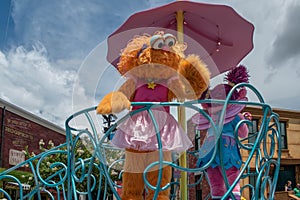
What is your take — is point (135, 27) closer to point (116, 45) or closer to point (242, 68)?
point (116, 45)

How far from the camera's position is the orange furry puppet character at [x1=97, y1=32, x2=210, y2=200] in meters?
2.81

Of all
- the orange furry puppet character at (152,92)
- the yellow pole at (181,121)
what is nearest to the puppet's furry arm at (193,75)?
the orange furry puppet character at (152,92)

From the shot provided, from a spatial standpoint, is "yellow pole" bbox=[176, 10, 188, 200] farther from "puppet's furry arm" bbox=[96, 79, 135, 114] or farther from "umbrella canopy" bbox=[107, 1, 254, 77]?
"puppet's furry arm" bbox=[96, 79, 135, 114]

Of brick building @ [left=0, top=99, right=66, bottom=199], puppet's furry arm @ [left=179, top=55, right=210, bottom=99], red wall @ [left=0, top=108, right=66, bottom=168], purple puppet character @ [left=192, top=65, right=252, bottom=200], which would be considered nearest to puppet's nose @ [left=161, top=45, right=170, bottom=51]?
puppet's furry arm @ [left=179, top=55, right=210, bottom=99]

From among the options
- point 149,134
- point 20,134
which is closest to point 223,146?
point 149,134

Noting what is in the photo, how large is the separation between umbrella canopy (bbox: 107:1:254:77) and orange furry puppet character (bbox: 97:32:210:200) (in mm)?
245

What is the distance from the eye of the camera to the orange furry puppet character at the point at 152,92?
281 centimetres

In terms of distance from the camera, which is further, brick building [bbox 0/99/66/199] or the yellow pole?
brick building [bbox 0/99/66/199]

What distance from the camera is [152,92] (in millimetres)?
3043

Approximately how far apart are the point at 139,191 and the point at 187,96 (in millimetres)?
741

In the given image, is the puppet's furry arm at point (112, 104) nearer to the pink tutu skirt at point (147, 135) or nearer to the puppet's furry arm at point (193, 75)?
the pink tutu skirt at point (147, 135)

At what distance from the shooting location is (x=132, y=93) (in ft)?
10.1

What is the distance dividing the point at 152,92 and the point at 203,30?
1003 millimetres

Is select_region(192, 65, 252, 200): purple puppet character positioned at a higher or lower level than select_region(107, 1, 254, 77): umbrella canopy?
lower
